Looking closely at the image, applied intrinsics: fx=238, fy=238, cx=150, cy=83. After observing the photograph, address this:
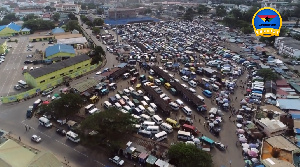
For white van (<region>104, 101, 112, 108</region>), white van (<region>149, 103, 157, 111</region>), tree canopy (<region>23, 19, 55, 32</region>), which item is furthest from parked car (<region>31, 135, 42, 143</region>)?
tree canopy (<region>23, 19, 55, 32</region>)

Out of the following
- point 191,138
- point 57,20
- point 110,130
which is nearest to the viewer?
point 110,130

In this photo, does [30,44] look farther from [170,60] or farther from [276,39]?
[276,39]

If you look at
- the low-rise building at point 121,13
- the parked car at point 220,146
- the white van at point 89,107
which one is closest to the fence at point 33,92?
the white van at point 89,107

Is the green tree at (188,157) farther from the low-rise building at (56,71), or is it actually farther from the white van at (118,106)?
the low-rise building at (56,71)

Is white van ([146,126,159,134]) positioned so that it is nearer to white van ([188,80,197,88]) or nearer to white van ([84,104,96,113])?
white van ([84,104,96,113])

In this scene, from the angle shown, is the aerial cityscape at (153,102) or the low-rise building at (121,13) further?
the low-rise building at (121,13)

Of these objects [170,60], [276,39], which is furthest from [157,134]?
[276,39]
